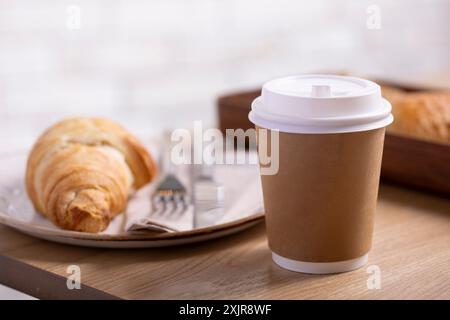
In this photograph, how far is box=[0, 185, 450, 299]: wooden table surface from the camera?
0.81 meters

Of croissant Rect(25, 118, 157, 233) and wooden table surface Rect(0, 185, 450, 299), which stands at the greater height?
croissant Rect(25, 118, 157, 233)

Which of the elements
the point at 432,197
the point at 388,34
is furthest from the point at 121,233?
the point at 388,34

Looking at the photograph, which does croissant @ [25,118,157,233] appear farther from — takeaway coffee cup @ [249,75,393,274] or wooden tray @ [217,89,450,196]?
wooden tray @ [217,89,450,196]

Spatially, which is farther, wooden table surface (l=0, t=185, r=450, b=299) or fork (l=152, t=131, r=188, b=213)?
fork (l=152, t=131, r=188, b=213)

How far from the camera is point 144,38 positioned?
2.17 meters

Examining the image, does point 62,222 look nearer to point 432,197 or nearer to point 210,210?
point 210,210

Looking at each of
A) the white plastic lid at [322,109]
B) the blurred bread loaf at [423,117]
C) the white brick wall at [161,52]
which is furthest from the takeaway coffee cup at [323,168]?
the white brick wall at [161,52]

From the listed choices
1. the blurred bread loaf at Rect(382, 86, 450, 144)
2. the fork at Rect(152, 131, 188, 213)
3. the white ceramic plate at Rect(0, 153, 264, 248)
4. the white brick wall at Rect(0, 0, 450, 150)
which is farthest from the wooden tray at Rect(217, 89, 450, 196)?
the white brick wall at Rect(0, 0, 450, 150)

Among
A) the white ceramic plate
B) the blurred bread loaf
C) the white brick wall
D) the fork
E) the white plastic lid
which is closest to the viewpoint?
the white plastic lid

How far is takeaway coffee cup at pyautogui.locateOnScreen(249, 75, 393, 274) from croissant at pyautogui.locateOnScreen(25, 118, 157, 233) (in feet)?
0.71

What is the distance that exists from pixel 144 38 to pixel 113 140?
3.78ft

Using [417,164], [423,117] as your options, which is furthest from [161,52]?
[417,164]

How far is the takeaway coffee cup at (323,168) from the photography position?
0.78 m

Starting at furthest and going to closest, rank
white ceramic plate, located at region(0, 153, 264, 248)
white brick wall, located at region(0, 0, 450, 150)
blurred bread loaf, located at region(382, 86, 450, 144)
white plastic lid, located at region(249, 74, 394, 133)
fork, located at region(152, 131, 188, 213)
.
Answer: white brick wall, located at region(0, 0, 450, 150) → blurred bread loaf, located at region(382, 86, 450, 144) → fork, located at region(152, 131, 188, 213) → white ceramic plate, located at region(0, 153, 264, 248) → white plastic lid, located at region(249, 74, 394, 133)
